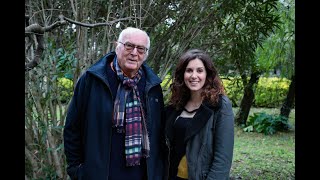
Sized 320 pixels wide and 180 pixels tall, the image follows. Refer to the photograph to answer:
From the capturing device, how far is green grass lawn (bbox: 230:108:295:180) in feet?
21.2

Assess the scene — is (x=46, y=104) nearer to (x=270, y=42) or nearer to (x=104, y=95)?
(x=104, y=95)

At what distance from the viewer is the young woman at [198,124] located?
220cm

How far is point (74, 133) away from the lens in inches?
92.6

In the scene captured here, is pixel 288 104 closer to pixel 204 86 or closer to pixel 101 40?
pixel 101 40

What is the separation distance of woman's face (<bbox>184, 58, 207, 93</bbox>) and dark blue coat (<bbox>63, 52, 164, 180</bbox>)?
0.76 ft

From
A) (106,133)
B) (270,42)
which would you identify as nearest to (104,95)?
(106,133)

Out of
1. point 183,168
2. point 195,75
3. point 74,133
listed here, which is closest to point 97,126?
point 74,133

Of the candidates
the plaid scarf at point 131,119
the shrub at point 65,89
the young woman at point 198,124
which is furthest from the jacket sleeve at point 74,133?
the shrub at point 65,89

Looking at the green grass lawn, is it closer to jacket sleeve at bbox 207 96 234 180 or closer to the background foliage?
the background foliage

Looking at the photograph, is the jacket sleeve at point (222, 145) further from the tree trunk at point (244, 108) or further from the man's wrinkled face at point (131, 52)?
the tree trunk at point (244, 108)

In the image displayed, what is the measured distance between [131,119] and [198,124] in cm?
44

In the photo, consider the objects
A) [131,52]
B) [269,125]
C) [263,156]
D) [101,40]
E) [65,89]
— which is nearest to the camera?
[131,52]

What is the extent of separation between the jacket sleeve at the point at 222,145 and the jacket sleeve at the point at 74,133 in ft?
2.96
